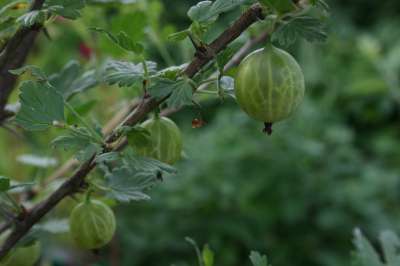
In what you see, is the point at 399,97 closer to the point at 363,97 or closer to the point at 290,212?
the point at 363,97

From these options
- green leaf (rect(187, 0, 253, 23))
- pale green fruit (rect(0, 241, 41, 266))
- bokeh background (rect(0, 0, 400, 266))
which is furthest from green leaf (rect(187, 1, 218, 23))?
bokeh background (rect(0, 0, 400, 266))

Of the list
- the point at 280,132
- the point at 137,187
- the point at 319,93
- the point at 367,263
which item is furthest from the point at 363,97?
the point at 137,187

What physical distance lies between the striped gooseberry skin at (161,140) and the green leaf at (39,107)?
9 cm

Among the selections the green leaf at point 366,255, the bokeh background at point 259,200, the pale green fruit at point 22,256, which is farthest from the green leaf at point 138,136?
the bokeh background at point 259,200

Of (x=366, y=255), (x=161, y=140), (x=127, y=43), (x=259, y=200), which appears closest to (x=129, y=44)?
(x=127, y=43)

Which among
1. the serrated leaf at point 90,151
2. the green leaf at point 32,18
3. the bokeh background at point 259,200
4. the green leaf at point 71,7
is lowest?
the bokeh background at point 259,200

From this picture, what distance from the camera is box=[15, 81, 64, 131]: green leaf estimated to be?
72 centimetres

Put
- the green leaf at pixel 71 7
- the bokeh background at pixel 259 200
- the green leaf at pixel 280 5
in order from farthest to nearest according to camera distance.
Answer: the bokeh background at pixel 259 200
the green leaf at pixel 71 7
the green leaf at pixel 280 5

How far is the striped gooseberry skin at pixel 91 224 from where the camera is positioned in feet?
2.58

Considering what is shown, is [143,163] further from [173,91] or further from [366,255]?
[366,255]

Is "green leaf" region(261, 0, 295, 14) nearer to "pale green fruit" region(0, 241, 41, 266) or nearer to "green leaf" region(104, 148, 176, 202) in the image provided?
"green leaf" region(104, 148, 176, 202)

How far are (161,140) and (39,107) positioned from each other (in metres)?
0.13

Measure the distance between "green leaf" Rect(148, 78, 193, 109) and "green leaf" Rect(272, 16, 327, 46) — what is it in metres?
0.10

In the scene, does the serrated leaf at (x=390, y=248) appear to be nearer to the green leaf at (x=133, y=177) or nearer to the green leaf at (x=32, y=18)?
the green leaf at (x=133, y=177)
